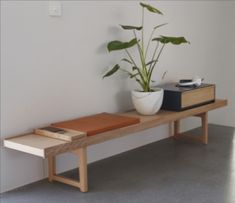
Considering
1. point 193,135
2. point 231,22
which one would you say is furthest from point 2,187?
point 231,22

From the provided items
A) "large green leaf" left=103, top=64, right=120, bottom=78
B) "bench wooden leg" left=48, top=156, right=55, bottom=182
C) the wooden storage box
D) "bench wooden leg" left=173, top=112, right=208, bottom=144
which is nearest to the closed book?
"bench wooden leg" left=48, top=156, right=55, bottom=182

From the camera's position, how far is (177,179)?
2480mm

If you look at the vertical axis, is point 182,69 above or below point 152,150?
above

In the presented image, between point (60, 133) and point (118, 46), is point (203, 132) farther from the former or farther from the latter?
point (60, 133)

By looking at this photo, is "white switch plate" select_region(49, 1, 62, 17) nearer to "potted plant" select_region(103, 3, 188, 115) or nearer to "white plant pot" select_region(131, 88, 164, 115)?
"potted plant" select_region(103, 3, 188, 115)

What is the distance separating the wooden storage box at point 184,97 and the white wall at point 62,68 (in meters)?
0.30

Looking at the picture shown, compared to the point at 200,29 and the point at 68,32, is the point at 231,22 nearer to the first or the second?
the point at 200,29

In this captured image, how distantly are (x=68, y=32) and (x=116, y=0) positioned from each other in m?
0.52

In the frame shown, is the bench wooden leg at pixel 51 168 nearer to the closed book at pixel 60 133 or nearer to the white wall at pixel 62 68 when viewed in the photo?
the white wall at pixel 62 68

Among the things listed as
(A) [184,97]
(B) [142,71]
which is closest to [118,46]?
(B) [142,71]

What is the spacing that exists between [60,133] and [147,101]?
0.76 meters

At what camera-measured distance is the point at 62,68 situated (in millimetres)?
2533

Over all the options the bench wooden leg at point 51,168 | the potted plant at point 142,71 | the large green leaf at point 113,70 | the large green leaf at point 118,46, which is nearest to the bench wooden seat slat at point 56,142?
the potted plant at point 142,71

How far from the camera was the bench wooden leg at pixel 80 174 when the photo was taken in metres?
2.26
